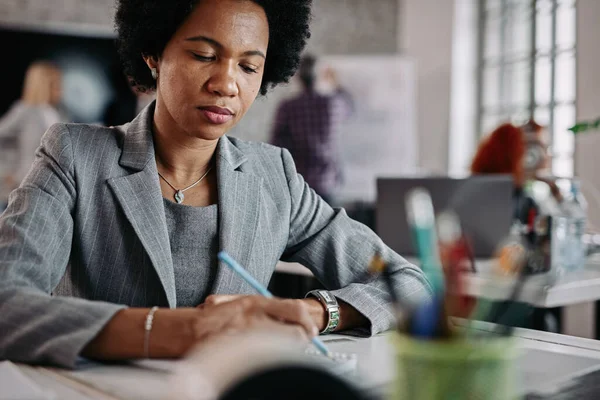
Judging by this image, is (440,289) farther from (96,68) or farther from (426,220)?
(96,68)

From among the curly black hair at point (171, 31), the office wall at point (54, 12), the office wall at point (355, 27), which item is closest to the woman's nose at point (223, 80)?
the curly black hair at point (171, 31)

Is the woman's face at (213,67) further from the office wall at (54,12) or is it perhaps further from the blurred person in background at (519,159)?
the office wall at (54,12)

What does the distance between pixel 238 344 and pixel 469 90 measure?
18.6 ft

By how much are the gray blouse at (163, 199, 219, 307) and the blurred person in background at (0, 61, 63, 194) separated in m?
4.04

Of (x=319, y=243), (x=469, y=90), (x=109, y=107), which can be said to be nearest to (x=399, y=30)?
(x=469, y=90)

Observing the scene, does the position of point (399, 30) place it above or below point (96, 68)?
above

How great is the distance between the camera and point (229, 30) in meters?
1.32

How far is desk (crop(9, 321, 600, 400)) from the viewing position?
2.75 ft

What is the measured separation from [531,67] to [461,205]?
331cm

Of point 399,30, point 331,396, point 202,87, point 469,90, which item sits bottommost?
point 331,396

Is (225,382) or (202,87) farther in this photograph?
(202,87)

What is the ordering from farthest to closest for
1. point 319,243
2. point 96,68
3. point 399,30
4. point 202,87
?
point 399,30, point 96,68, point 319,243, point 202,87

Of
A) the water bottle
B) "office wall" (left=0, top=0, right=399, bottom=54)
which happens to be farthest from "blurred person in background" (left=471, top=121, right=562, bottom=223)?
"office wall" (left=0, top=0, right=399, bottom=54)

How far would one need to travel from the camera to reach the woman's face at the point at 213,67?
1299mm
